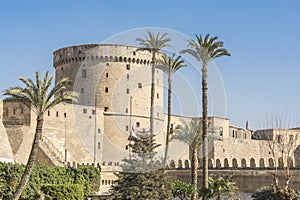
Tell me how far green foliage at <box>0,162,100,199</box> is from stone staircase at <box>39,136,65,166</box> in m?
2.82

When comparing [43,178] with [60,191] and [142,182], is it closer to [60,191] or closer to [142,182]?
[60,191]

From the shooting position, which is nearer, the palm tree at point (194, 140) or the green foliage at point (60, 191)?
the palm tree at point (194, 140)

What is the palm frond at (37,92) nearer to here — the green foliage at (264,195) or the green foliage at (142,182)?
the green foliage at (142,182)

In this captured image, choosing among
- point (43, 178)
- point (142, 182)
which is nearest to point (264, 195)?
point (142, 182)

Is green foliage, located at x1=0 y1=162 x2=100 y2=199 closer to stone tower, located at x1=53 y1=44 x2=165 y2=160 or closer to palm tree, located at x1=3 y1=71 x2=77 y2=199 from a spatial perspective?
palm tree, located at x1=3 y1=71 x2=77 y2=199

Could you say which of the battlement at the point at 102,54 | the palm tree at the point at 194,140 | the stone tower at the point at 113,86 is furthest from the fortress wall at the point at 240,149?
the palm tree at the point at 194,140

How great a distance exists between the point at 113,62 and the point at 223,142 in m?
14.0

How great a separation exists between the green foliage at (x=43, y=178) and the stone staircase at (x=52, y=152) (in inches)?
111

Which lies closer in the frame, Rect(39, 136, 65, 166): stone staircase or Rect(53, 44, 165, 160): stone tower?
Rect(39, 136, 65, 166): stone staircase

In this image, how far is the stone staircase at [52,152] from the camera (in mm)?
34125

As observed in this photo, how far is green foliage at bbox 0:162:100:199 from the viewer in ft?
81.8

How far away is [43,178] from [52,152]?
7230 mm

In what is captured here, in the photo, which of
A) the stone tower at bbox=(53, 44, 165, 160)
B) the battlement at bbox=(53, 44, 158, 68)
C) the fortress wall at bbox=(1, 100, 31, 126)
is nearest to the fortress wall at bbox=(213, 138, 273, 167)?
the stone tower at bbox=(53, 44, 165, 160)

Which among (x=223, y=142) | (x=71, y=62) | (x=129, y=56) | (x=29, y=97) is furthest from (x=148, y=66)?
(x=29, y=97)
